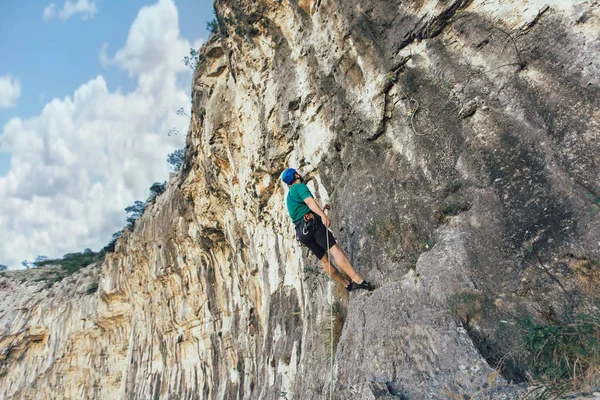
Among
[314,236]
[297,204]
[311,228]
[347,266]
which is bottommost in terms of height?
[347,266]

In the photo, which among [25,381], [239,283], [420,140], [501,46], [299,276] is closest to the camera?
[501,46]

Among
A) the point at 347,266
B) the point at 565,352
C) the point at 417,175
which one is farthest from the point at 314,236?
the point at 565,352

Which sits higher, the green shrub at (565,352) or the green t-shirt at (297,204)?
the green t-shirt at (297,204)

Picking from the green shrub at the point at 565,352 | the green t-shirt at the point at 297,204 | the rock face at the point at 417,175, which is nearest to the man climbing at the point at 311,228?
the green t-shirt at the point at 297,204

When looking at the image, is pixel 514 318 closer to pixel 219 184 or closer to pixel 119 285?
pixel 219 184

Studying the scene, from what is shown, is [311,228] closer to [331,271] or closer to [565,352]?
[331,271]

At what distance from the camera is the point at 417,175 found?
6.02 meters

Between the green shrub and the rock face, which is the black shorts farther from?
the green shrub

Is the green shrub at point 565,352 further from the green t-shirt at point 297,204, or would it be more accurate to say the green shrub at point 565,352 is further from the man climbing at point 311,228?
the green t-shirt at point 297,204

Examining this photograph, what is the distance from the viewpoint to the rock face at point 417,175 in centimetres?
441

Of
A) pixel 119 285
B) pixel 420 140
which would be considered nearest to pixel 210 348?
pixel 119 285

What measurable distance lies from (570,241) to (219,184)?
12.4 m

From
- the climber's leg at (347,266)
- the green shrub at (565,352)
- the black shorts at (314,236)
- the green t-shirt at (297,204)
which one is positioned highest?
the green t-shirt at (297,204)

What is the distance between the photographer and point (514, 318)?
4191 millimetres
